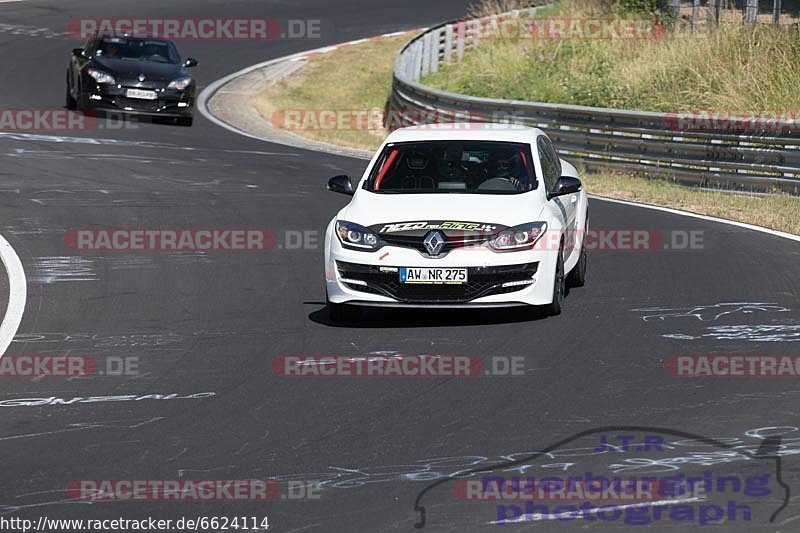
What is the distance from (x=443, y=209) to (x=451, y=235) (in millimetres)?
382

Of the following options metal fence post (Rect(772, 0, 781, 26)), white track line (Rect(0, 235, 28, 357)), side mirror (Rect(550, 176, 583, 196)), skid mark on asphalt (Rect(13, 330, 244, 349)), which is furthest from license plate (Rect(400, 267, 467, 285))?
metal fence post (Rect(772, 0, 781, 26))

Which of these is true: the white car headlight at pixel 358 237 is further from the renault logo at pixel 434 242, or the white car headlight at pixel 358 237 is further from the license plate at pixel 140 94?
the license plate at pixel 140 94

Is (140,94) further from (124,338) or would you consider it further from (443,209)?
(124,338)

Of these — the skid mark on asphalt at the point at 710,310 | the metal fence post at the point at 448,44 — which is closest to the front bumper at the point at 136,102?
the metal fence post at the point at 448,44

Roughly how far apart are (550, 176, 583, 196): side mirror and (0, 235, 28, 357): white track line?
427 cm

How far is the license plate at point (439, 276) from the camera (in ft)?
36.0

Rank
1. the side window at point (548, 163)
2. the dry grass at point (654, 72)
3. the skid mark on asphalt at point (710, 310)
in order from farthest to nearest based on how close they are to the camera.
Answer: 1. the dry grass at point (654, 72)
2. the side window at point (548, 163)
3. the skid mark on asphalt at point (710, 310)

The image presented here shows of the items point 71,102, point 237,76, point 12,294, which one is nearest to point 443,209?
point 12,294

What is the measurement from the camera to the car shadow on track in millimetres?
11266

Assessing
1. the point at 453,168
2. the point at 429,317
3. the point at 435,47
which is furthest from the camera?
the point at 435,47

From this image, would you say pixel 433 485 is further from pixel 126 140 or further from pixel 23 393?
pixel 126 140

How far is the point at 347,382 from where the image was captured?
921 centimetres

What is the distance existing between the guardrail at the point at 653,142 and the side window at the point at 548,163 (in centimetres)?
732

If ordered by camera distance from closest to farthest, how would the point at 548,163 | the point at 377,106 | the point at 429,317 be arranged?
the point at 429,317
the point at 548,163
the point at 377,106
